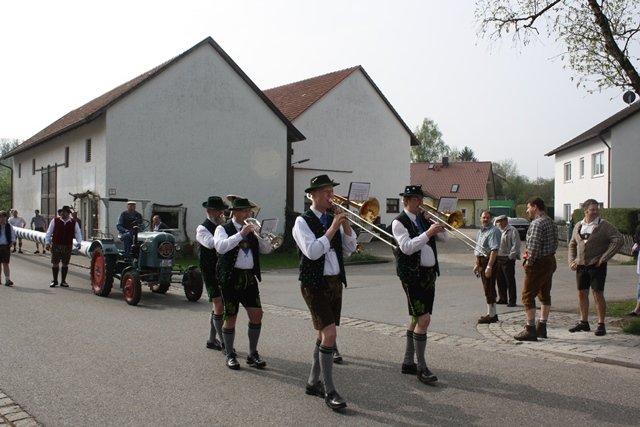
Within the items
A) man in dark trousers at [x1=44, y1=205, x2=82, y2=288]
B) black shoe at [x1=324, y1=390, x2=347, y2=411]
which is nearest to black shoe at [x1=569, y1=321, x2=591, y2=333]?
black shoe at [x1=324, y1=390, x2=347, y2=411]

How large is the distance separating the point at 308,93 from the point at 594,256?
26.4 metres

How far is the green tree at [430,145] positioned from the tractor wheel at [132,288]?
245 ft

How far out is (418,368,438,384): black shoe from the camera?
573 centimetres

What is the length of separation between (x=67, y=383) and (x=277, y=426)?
239 cm

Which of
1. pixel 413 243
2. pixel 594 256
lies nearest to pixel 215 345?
pixel 413 243

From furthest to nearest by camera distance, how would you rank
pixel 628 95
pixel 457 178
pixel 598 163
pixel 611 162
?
pixel 457 178, pixel 598 163, pixel 611 162, pixel 628 95

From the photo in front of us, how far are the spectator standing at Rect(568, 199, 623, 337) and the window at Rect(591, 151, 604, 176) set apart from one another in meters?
27.1

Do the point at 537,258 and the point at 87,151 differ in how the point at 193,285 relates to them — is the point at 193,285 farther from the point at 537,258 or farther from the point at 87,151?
the point at 87,151

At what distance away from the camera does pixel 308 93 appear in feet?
108

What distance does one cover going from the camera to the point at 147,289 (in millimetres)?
13133

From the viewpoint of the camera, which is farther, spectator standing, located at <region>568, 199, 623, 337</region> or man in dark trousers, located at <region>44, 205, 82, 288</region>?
man in dark trousers, located at <region>44, 205, 82, 288</region>

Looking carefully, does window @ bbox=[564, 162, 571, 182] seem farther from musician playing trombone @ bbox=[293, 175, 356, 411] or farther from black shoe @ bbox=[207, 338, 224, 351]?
musician playing trombone @ bbox=[293, 175, 356, 411]

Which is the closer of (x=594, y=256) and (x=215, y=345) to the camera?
(x=215, y=345)

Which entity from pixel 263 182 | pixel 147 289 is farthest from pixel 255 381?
pixel 263 182
